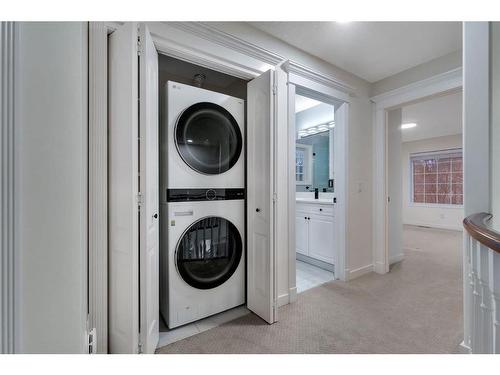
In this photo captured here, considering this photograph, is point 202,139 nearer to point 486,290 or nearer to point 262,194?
point 262,194

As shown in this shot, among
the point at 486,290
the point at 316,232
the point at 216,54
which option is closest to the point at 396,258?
→ the point at 316,232

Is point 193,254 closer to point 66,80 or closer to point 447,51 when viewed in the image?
point 66,80

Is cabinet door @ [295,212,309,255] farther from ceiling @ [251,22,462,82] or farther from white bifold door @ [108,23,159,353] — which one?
white bifold door @ [108,23,159,353]

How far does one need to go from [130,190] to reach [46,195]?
761 millimetres

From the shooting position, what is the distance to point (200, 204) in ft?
5.82

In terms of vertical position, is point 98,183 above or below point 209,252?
above

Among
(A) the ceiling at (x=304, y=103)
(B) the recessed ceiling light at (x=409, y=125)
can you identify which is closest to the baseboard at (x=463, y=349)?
(A) the ceiling at (x=304, y=103)

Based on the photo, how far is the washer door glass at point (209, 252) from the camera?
1723 mm

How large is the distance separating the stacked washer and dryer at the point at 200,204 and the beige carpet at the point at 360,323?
0.90 feet

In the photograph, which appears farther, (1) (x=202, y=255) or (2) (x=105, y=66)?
(1) (x=202, y=255)

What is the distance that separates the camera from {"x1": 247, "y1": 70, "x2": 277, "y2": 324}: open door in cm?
173

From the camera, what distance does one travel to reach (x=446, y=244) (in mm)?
4262

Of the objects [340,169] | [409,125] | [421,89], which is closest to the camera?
[421,89]
